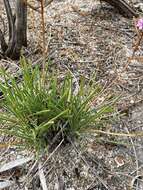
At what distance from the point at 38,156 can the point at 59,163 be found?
0.35ft

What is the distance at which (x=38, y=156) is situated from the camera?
1611 mm

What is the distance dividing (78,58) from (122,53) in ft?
0.81

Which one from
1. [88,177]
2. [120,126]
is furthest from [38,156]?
[120,126]

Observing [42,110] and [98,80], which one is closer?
[42,110]

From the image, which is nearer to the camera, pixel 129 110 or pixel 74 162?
pixel 74 162

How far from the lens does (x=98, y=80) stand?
6.59 ft

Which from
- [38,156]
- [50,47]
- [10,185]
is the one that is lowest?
[10,185]

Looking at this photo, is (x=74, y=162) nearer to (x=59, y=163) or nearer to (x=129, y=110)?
(x=59, y=163)

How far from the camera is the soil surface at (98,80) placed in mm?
1641

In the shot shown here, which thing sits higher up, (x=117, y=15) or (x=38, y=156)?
(x=117, y=15)

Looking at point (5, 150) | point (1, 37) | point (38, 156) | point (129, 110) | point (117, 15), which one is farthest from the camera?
point (117, 15)

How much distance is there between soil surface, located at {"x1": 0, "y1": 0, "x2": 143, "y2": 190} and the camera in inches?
64.6

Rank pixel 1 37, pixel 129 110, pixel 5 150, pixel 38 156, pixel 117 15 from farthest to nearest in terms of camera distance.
A: 1. pixel 117 15
2. pixel 1 37
3. pixel 129 110
4. pixel 5 150
5. pixel 38 156

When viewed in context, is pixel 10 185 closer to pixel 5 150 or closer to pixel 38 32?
pixel 5 150
